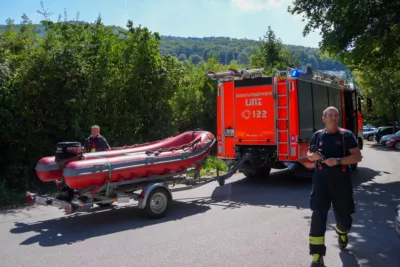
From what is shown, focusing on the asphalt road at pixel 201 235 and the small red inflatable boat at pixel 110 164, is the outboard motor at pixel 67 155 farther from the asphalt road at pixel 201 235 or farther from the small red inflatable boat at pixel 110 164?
the asphalt road at pixel 201 235

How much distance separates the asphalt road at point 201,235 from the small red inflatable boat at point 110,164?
0.83 m

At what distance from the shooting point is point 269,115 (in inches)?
422

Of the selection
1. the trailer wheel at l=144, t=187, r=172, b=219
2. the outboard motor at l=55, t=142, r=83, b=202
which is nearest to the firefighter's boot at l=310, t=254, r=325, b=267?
the trailer wheel at l=144, t=187, r=172, b=219

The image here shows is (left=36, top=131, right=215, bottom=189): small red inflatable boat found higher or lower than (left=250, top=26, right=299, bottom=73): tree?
lower

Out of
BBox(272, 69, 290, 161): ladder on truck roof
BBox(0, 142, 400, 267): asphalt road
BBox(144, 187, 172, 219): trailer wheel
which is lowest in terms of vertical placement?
BBox(0, 142, 400, 267): asphalt road

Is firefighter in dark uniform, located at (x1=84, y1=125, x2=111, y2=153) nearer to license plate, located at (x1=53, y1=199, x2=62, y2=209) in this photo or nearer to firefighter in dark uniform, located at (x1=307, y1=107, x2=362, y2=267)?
license plate, located at (x1=53, y1=199, x2=62, y2=209)

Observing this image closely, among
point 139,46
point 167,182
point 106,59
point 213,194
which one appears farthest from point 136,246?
point 139,46

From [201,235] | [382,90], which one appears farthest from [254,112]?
[382,90]

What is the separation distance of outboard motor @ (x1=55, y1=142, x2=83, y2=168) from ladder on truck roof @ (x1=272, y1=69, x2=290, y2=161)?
17.8 feet

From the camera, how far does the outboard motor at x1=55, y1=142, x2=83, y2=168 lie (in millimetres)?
7105

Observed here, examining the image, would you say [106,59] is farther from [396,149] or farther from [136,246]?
[396,149]

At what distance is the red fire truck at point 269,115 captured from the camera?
10.4 metres

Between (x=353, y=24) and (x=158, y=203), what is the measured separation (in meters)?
8.12

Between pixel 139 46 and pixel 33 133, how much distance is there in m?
4.36
